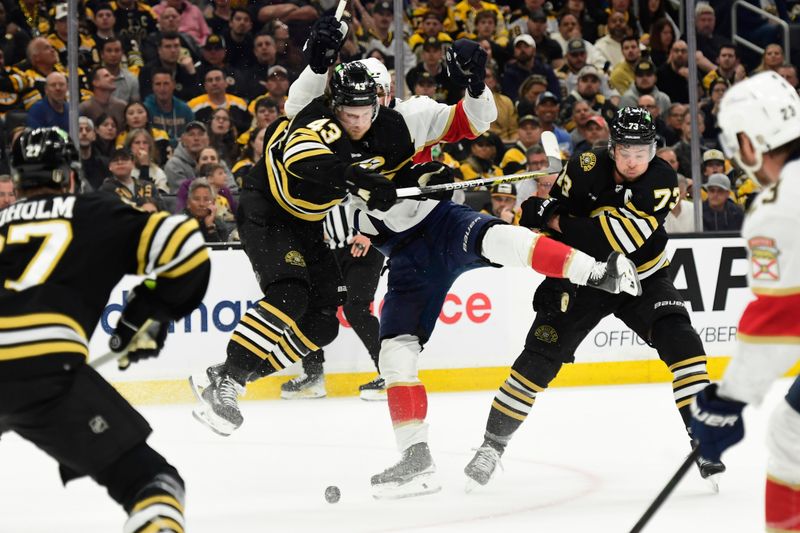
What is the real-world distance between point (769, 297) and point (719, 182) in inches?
204

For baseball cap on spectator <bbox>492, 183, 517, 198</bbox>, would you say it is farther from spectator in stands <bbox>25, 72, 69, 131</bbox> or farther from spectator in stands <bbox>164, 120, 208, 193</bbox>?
spectator in stands <bbox>25, 72, 69, 131</bbox>

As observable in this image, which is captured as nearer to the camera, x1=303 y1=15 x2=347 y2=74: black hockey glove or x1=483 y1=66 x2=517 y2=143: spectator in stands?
x1=303 y1=15 x2=347 y2=74: black hockey glove

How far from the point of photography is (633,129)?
4.14m

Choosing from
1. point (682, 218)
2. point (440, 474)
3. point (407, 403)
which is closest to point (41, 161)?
point (407, 403)

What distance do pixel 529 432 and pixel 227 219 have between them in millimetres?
2087

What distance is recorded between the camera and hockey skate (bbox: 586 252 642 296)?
3877 mm

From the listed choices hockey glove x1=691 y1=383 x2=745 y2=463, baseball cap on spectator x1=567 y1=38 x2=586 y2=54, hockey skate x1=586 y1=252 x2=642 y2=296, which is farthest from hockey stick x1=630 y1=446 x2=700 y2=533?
baseball cap on spectator x1=567 y1=38 x2=586 y2=54

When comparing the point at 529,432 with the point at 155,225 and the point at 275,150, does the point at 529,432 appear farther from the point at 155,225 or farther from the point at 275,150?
the point at 155,225

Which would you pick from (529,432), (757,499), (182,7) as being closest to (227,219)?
(182,7)

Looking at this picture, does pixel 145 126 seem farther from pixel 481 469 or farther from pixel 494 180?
pixel 481 469

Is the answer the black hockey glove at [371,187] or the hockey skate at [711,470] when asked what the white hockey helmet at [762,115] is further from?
the hockey skate at [711,470]

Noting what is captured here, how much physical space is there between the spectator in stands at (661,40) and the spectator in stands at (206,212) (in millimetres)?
3533

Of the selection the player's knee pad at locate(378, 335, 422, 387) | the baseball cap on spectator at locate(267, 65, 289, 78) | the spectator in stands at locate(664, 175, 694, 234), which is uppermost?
the baseball cap on spectator at locate(267, 65, 289, 78)

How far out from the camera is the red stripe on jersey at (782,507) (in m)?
2.47
